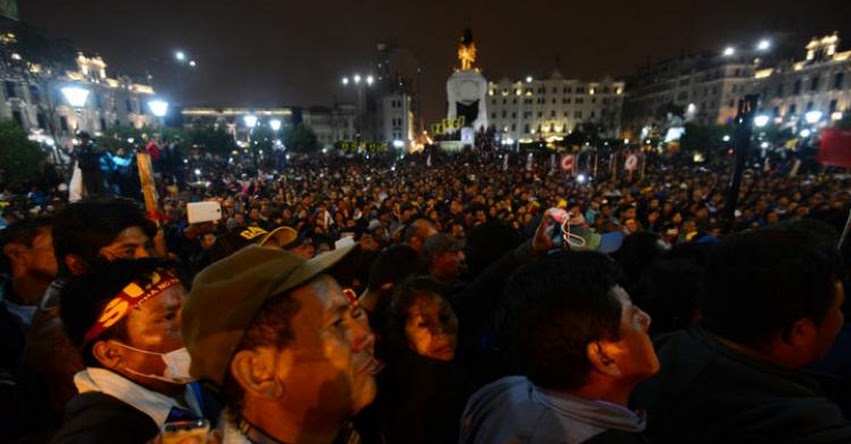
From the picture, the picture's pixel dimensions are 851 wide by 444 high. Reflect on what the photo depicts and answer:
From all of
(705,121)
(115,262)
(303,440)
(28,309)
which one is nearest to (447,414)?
(303,440)

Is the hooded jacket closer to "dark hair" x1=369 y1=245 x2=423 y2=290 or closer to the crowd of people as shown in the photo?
the crowd of people

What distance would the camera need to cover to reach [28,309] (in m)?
3.45

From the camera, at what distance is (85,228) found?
11.0ft

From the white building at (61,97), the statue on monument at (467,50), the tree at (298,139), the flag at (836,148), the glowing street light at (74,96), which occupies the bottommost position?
the tree at (298,139)

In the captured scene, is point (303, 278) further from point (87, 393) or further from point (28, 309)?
point (28, 309)

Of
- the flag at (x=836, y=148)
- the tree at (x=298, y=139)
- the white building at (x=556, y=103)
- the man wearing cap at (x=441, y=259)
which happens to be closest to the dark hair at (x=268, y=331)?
the man wearing cap at (x=441, y=259)

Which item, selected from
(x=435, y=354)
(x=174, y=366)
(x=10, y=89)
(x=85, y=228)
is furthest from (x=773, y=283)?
(x=10, y=89)

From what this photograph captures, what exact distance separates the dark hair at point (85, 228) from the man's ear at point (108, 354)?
6.15 ft

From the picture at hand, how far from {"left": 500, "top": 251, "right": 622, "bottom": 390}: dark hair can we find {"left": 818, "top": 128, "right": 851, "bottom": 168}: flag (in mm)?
8763

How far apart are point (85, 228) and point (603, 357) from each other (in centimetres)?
384

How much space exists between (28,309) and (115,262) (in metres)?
2.22

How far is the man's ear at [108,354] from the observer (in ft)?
6.07

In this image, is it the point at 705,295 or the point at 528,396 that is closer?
the point at 528,396

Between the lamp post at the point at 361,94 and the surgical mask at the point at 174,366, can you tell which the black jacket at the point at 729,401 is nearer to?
the surgical mask at the point at 174,366
